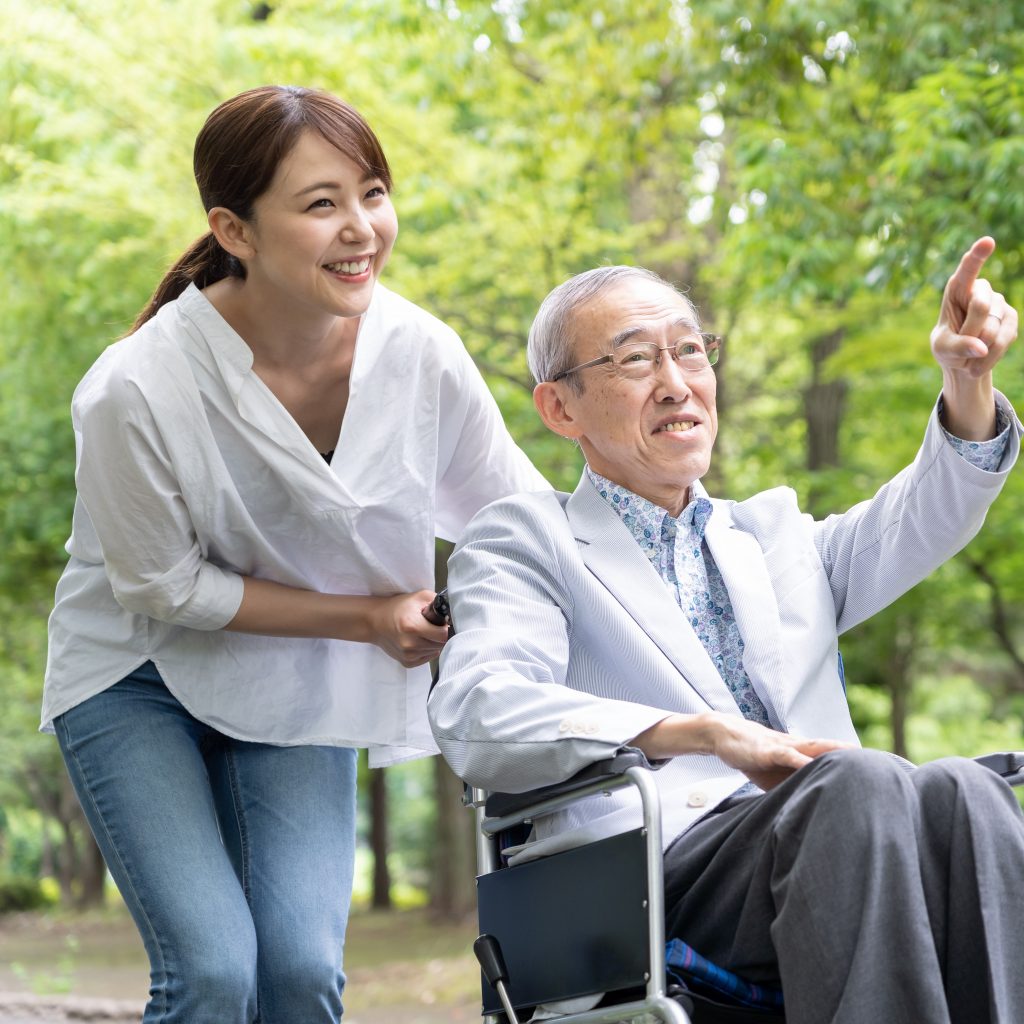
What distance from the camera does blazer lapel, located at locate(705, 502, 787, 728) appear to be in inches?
97.7

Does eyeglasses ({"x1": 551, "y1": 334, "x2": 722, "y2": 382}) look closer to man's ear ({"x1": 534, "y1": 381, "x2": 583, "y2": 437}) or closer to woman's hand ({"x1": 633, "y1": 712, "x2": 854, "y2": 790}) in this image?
man's ear ({"x1": 534, "y1": 381, "x2": 583, "y2": 437})

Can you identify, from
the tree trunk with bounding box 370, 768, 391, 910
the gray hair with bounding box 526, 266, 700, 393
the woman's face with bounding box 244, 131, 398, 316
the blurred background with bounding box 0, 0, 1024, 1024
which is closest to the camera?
the woman's face with bounding box 244, 131, 398, 316

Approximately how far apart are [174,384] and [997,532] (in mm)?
8241

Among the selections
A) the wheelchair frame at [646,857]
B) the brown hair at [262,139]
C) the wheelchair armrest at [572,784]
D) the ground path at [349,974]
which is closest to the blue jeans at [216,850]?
the wheelchair armrest at [572,784]

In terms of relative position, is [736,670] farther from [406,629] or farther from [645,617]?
[406,629]

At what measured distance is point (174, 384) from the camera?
265 centimetres

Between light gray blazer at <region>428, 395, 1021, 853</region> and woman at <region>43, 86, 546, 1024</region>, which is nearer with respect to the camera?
light gray blazer at <region>428, 395, 1021, 853</region>

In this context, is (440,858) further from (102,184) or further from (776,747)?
(776,747)

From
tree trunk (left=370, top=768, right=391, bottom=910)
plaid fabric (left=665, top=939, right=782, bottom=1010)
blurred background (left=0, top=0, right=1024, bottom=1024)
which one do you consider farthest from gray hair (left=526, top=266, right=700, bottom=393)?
tree trunk (left=370, top=768, right=391, bottom=910)

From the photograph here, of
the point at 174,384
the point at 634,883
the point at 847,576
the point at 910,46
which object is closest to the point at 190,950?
the point at 634,883

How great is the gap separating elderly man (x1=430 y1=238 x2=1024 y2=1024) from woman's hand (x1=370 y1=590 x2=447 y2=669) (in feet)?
0.49

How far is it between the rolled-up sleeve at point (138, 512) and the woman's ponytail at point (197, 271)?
12.2 inches

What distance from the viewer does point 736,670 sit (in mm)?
2566

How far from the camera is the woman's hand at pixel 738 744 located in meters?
2.07
